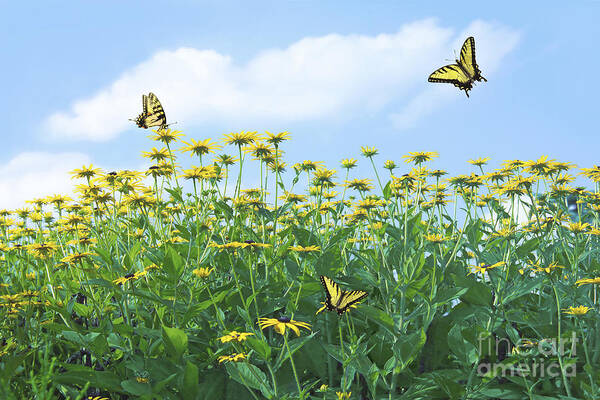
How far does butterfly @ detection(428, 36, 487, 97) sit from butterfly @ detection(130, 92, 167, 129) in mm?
3035

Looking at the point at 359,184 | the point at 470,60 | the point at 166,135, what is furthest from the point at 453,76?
the point at 166,135

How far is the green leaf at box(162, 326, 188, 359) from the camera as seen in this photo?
10.3 feet

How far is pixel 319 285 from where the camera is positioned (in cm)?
367

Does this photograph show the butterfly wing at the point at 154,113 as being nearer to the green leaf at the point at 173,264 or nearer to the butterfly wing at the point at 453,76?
the green leaf at the point at 173,264

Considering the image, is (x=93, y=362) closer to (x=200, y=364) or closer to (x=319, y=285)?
(x=200, y=364)

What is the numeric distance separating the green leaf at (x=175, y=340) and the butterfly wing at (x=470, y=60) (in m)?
4.17

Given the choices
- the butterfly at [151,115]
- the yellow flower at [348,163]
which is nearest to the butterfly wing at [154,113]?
the butterfly at [151,115]

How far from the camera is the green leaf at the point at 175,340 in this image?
313 centimetres

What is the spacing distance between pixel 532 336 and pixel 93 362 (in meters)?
3.80

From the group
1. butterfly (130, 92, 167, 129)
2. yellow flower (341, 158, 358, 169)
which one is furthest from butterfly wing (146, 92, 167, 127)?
yellow flower (341, 158, 358, 169)

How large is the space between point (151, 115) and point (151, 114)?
49mm

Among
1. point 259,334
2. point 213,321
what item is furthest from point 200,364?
point 259,334

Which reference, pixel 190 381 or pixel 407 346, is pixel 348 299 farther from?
pixel 190 381

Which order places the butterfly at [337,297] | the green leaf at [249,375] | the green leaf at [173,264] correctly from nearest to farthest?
the butterfly at [337,297]
the green leaf at [249,375]
the green leaf at [173,264]
